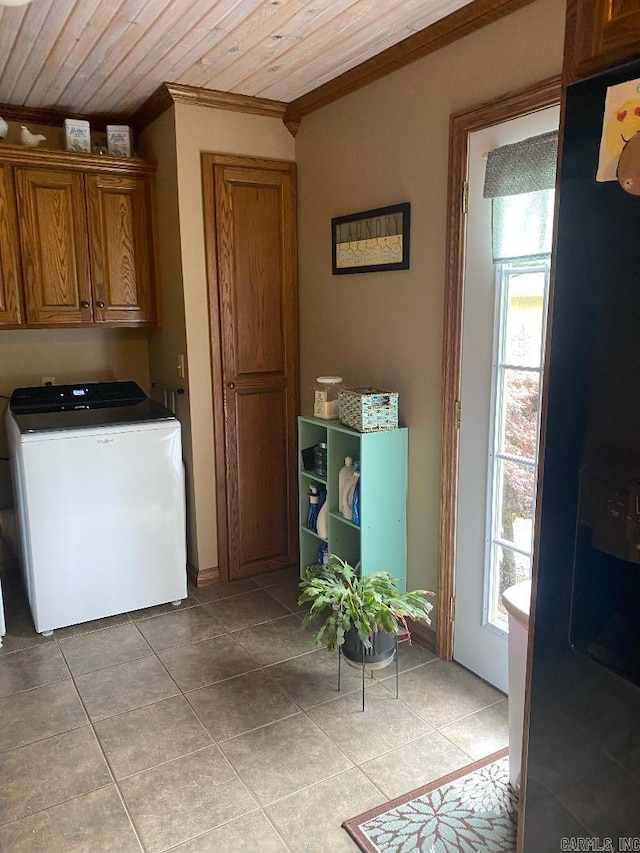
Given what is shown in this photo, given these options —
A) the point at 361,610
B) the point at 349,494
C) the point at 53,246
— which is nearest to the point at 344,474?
the point at 349,494

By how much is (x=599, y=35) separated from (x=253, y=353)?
2534 millimetres

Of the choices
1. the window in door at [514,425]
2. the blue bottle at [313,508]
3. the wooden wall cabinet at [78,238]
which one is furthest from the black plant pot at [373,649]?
the wooden wall cabinet at [78,238]

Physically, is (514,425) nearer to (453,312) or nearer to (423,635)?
(453,312)

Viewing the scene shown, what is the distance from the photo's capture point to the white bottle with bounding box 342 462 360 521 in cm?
281

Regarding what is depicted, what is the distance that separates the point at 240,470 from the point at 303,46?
1.93 m

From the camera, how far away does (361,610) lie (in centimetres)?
236

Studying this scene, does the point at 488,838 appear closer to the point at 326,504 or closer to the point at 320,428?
the point at 326,504

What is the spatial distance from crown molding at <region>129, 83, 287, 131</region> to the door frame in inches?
46.8

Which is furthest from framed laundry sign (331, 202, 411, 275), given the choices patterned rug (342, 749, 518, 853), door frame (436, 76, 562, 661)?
patterned rug (342, 749, 518, 853)

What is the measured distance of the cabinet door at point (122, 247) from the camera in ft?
10.7

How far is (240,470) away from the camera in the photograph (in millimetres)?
3426

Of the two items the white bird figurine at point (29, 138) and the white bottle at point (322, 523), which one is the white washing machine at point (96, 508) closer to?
the white bottle at point (322, 523)

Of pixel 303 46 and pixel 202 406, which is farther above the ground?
pixel 303 46

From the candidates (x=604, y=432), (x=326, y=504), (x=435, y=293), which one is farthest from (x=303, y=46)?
(x=604, y=432)
